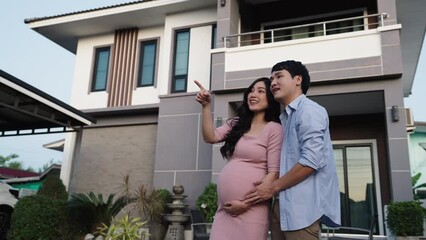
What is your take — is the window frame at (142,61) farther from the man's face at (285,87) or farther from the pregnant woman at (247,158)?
the man's face at (285,87)

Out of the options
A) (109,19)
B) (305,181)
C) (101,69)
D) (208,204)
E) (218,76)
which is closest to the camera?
(305,181)

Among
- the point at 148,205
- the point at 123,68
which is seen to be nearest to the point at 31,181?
the point at 123,68

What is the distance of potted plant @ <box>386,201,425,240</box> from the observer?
223 inches

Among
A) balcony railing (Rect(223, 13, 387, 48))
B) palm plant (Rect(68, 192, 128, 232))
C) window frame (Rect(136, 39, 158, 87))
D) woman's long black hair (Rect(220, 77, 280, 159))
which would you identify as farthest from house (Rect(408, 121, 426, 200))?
woman's long black hair (Rect(220, 77, 280, 159))

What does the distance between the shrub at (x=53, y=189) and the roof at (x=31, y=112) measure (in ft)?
4.35

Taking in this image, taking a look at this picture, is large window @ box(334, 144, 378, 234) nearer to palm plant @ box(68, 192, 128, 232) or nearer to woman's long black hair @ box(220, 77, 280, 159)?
palm plant @ box(68, 192, 128, 232)

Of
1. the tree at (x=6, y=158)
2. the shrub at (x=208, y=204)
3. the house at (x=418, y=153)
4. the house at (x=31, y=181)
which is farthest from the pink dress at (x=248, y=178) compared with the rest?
the tree at (x=6, y=158)

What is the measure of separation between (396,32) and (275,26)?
3.09 meters

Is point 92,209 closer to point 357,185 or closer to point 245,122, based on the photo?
point 357,185

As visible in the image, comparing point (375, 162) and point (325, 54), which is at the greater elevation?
point (325, 54)

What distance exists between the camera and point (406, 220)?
226 inches

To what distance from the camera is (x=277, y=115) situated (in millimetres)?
1976

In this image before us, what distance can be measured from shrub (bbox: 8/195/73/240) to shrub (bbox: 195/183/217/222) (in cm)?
265

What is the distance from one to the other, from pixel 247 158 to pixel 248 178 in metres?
0.10
